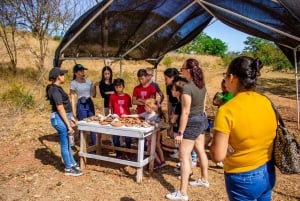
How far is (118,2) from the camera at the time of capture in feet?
18.2

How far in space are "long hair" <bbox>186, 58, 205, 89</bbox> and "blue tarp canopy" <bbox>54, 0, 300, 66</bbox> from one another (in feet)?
5.34

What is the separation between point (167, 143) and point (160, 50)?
340 centimetres

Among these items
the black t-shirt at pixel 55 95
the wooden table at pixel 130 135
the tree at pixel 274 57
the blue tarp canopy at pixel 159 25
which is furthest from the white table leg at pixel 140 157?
the tree at pixel 274 57

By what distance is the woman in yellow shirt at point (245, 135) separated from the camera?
2027 millimetres

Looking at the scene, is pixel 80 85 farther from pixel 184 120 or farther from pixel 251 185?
pixel 251 185

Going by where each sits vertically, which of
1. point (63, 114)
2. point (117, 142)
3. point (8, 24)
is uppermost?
point (8, 24)

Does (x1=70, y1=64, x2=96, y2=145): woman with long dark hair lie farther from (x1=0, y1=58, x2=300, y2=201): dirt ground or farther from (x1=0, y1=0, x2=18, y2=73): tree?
(x1=0, y1=0, x2=18, y2=73): tree

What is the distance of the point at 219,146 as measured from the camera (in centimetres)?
204

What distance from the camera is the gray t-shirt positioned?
12.7 ft

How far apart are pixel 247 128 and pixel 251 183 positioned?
1.22 feet

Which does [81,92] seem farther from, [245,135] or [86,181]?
[245,135]

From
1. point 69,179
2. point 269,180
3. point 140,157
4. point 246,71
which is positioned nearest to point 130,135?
point 140,157

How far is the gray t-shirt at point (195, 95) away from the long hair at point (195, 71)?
0.05 meters

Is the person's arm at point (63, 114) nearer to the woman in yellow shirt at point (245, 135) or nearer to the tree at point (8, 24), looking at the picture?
the woman in yellow shirt at point (245, 135)
